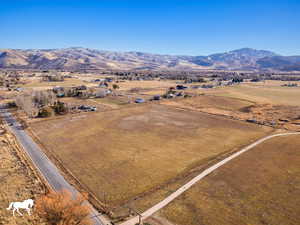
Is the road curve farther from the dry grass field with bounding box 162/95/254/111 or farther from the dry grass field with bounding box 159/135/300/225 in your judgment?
the dry grass field with bounding box 162/95/254/111

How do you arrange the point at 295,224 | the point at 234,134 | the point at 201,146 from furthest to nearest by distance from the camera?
the point at 234,134
the point at 201,146
the point at 295,224

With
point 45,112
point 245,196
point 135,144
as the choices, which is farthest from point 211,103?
point 45,112

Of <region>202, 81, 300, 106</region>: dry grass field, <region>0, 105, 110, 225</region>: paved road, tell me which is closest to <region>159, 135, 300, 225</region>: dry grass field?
<region>0, 105, 110, 225</region>: paved road

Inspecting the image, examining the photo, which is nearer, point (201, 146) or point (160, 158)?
point (160, 158)

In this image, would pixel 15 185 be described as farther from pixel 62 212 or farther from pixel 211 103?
pixel 211 103

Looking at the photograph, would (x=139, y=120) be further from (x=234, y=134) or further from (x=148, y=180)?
(x=148, y=180)

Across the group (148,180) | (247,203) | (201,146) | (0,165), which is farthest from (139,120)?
(247,203)

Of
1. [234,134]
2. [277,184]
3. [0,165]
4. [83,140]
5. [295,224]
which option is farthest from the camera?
[234,134]
